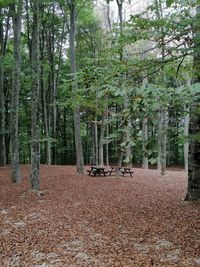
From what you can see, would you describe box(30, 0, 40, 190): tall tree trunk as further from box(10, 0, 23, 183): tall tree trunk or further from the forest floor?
box(10, 0, 23, 183): tall tree trunk

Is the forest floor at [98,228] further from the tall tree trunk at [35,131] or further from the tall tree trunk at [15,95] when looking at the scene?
the tall tree trunk at [15,95]

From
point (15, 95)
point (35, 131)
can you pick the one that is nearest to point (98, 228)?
point (35, 131)

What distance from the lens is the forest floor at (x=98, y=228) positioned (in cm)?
534

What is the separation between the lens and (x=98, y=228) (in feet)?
22.8

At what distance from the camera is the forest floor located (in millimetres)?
5336

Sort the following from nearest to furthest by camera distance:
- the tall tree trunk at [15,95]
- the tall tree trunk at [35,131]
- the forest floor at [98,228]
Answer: the forest floor at [98,228], the tall tree trunk at [35,131], the tall tree trunk at [15,95]

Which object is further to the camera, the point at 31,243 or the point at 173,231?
the point at 173,231

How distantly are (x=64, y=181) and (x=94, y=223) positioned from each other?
648cm

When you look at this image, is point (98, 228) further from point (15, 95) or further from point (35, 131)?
point (15, 95)

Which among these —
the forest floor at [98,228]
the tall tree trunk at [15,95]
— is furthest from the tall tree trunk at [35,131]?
the tall tree trunk at [15,95]

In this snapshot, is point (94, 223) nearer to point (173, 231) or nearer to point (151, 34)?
point (173, 231)

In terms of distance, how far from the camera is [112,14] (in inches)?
843

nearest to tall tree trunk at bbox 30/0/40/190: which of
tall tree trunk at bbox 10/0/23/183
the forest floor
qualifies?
the forest floor

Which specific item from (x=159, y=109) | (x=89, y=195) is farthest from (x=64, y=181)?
(x=159, y=109)
